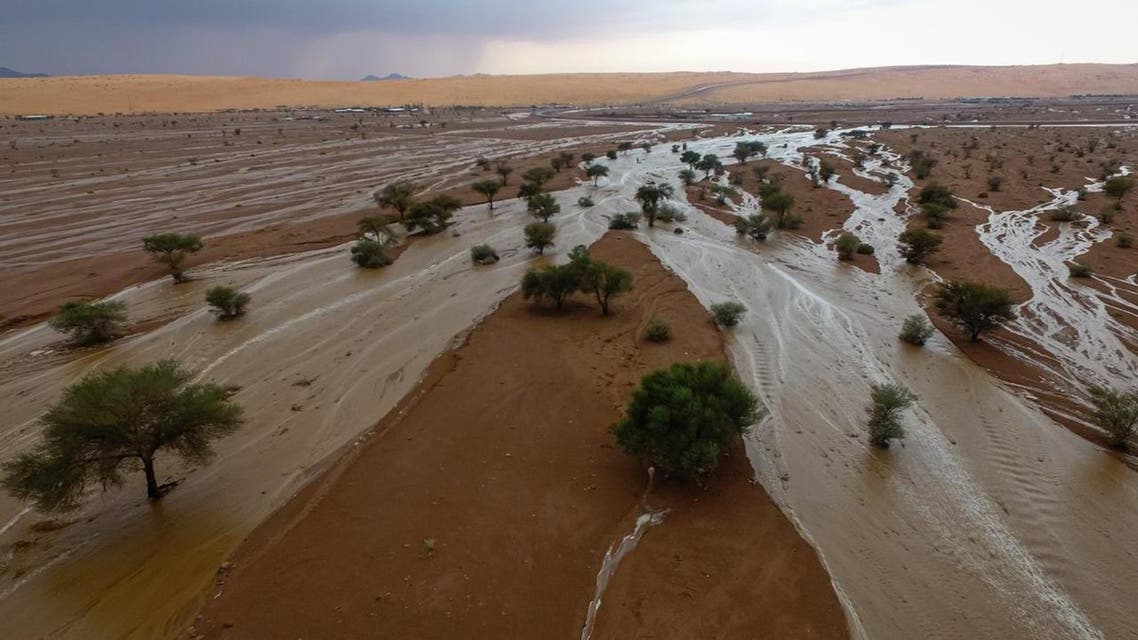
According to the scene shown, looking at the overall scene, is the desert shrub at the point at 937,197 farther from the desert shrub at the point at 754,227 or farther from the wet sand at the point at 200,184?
the wet sand at the point at 200,184

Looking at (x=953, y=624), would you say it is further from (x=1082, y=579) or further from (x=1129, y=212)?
(x=1129, y=212)

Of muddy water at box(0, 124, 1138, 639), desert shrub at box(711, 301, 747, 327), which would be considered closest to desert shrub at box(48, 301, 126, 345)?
muddy water at box(0, 124, 1138, 639)

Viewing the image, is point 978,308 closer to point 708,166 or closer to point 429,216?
point 429,216

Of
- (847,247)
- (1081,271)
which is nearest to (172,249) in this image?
(847,247)

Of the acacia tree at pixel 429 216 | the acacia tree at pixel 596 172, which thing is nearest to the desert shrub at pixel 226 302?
the acacia tree at pixel 429 216

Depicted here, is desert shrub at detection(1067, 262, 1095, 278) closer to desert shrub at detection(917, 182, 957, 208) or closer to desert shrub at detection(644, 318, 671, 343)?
desert shrub at detection(917, 182, 957, 208)

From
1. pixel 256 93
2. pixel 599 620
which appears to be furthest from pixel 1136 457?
pixel 256 93
